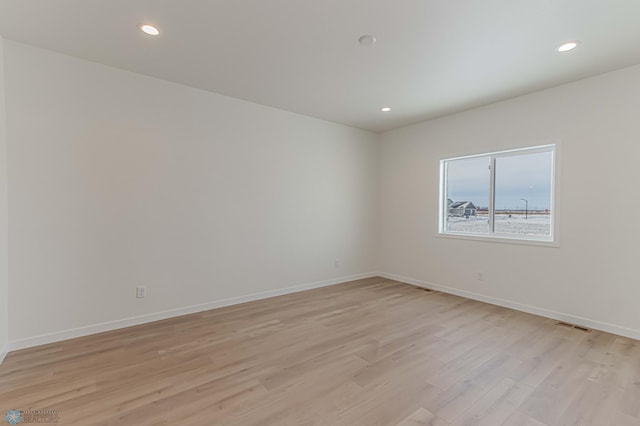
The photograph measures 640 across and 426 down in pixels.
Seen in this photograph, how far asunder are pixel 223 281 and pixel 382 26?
3.27 m

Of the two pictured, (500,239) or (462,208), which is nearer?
(500,239)

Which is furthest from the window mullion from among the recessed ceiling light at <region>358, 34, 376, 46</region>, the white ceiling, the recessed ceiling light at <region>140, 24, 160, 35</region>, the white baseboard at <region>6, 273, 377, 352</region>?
the recessed ceiling light at <region>140, 24, 160, 35</region>

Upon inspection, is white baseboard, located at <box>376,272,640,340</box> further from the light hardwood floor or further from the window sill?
the window sill

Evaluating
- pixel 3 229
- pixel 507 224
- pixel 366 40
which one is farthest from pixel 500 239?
pixel 3 229

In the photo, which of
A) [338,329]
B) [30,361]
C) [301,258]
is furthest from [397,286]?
[30,361]

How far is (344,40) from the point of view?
8.00 ft

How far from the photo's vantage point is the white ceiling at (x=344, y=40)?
2.05 meters

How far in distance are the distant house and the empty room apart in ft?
0.08

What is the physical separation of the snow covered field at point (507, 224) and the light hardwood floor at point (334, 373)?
109cm

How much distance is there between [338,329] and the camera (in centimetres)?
304

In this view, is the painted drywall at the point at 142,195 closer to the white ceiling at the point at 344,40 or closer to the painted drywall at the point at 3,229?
the painted drywall at the point at 3,229

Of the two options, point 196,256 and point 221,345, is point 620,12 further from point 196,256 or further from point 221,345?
point 196,256

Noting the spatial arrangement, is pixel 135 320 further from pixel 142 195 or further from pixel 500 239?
pixel 500 239

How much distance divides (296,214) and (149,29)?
2.77 meters
